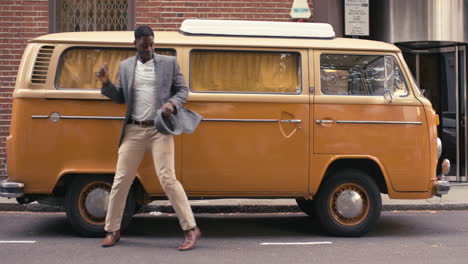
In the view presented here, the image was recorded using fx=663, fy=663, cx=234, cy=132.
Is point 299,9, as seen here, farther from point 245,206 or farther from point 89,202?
point 89,202

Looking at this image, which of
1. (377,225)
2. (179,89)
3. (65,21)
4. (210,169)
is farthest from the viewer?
(65,21)

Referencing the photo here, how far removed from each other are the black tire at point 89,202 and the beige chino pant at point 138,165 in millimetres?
453

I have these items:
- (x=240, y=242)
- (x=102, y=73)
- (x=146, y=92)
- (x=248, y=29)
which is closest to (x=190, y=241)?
(x=240, y=242)

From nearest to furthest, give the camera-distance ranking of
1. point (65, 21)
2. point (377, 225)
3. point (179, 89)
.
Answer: point (179, 89), point (377, 225), point (65, 21)

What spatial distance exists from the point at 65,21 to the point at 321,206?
6742 millimetres

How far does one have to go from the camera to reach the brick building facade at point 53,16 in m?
Answer: 11.6

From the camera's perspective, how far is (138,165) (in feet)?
21.4

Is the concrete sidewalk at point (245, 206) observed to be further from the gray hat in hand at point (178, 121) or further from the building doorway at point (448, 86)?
the gray hat in hand at point (178, 121)

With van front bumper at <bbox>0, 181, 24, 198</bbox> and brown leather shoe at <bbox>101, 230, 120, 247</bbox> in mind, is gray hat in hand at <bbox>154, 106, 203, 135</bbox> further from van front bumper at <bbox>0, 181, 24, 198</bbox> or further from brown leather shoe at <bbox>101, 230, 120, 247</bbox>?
van front bumper at <bbox>0, 181, 24, 198</bbox>

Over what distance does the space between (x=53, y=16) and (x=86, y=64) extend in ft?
17.2

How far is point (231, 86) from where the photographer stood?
278 inches

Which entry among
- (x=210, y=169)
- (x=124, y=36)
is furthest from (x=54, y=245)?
(x=124, y=36)

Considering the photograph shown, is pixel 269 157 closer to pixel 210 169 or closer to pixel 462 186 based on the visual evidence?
pixel 210 169

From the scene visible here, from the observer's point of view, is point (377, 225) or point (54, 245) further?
point (377, 225)
